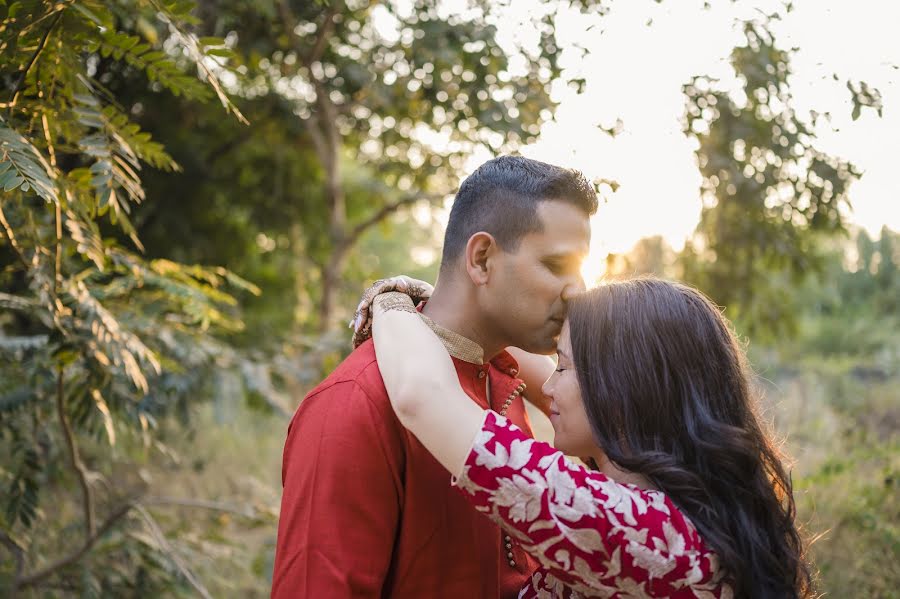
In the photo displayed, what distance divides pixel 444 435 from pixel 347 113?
5.20m

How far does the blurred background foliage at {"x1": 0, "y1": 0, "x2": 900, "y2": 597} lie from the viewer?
2.54 metres

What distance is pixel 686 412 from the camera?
2.14 meters

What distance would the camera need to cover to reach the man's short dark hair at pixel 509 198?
2396 millimetres

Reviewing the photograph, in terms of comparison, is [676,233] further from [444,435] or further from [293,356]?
[444,435]

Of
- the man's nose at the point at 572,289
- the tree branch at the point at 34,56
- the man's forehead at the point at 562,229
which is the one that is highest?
the tree branch at the point at 34,56

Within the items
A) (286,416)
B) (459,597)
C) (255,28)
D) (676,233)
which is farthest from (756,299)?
(459,597)

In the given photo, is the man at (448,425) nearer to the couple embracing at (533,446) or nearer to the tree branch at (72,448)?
the couple embracing at (533,446)

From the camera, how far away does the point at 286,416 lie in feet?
14.8

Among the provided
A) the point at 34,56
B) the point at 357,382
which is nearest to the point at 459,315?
the point at 357,382

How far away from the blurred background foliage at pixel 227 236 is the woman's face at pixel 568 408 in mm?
1135

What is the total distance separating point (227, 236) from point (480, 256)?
5741mm

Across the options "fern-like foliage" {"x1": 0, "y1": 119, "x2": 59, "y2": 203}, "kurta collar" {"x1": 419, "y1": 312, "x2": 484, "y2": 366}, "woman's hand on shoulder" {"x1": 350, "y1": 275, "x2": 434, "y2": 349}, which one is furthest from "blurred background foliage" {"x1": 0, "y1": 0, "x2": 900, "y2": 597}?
"kurta collar" {"x1": 419, "y1": 312, "x2": 484, "y2": 366}

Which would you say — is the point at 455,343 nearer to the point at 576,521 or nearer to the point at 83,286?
the point at 576,521

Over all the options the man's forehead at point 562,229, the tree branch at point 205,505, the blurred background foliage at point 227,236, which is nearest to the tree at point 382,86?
the blurred background foliage at point 227,236
